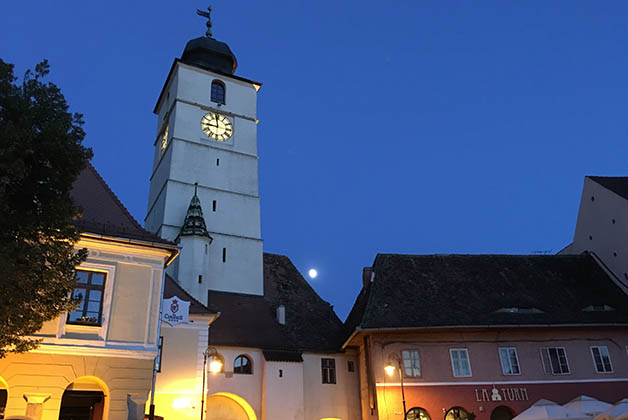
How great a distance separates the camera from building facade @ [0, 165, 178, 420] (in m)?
14.0

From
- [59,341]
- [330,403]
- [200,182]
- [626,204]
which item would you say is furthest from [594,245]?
[59,341]

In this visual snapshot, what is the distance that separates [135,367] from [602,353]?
22.1 m

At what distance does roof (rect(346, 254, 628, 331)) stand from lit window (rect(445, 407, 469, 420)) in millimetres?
3735

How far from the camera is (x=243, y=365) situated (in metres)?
26.9

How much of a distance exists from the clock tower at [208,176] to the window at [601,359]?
18437 millimetres

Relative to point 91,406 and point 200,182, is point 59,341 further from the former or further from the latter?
point 200,182

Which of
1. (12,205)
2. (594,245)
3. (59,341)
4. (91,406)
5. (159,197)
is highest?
(159,197)

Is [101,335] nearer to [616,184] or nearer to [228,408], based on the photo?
[228,408]

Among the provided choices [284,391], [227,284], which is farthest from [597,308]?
[227,284]

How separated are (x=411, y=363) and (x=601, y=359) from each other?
30.9 ft

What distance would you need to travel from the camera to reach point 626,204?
94.0 ft

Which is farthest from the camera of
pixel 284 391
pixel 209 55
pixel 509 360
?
pixel 209 55

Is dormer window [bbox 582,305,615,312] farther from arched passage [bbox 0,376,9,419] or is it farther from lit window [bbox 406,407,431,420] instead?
arched passage [bbox 0,376,9,419]

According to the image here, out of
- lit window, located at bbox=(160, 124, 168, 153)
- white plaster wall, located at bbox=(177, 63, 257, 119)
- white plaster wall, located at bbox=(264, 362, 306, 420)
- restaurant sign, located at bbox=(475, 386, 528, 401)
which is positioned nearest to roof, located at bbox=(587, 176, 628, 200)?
restaurant sign, located at bbox=(475, 386, 528, 401)
